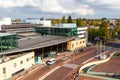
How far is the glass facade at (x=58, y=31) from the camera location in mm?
93500

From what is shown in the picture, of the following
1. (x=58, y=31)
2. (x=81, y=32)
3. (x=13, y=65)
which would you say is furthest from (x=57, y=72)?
(x=81, y=32)

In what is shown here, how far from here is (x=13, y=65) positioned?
50.6 meters

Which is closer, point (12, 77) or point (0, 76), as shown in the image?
point (0, 76)

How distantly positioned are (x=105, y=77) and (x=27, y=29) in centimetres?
6197

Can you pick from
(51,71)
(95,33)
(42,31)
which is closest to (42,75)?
(51,71)

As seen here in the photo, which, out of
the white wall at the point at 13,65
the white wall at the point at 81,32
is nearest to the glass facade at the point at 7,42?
the white wall at the point at 13,65

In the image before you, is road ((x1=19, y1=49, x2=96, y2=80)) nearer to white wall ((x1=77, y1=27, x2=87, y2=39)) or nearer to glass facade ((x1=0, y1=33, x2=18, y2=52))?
glass facade ((x1=0, y1=33, x2=18, y2=52))

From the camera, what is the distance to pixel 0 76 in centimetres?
4550

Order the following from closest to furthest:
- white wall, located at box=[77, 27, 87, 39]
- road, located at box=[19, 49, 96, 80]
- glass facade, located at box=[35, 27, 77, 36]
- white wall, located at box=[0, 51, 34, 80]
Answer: white wall, located at box=[0, 51, 34, 80] → road, located at box=[19, 49, 96, 80] → glass facade, located at box=[35, 27, 77, 36] → white wall, located at box=[77, 27, 87, 39]

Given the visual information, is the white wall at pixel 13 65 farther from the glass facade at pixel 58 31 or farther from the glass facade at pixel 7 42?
the glass facade at pixel 58 31

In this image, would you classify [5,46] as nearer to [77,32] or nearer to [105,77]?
[105,77]

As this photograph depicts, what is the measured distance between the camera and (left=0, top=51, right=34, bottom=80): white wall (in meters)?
46.8

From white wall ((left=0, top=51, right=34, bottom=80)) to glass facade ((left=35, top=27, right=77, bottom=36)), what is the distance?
35886mm

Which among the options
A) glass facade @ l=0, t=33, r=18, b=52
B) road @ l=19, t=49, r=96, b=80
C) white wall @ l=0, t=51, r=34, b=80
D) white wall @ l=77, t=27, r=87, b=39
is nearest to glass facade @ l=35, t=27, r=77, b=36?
white wall @ l=77, t=27, r=87, b=39
